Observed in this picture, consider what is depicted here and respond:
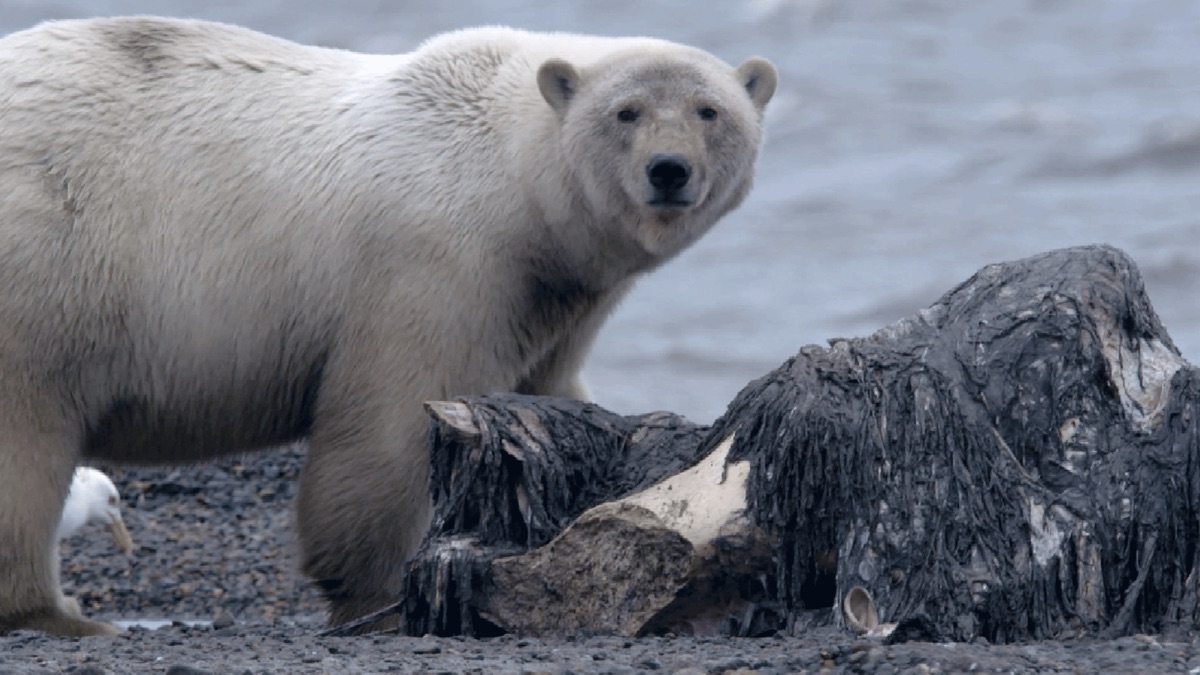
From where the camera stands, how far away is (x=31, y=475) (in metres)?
6.14

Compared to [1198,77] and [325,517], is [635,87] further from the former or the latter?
[1198,77]

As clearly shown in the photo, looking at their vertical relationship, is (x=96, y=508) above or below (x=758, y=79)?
below

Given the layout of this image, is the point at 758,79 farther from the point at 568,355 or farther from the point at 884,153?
the point at 884,153

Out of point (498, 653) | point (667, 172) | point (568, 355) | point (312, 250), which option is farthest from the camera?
point (568, 355)

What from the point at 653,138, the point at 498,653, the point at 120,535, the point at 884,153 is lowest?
the point at 498,653

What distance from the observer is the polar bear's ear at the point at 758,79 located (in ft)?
22.0

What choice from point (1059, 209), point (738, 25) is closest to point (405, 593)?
point (1059, 209)

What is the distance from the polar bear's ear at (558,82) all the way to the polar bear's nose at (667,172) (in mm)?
412

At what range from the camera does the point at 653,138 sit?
20.5ft

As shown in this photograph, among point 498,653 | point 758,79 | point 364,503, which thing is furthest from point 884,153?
point 498,653

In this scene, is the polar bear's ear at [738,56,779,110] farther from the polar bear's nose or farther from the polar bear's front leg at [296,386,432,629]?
the polar bear's front leg at [296,386,432,629]

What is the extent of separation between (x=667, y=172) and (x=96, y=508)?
335 centimetres

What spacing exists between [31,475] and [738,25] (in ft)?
81.0

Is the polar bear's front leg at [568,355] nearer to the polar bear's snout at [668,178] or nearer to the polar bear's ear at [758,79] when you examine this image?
the polar bear's snout at [668,178]
